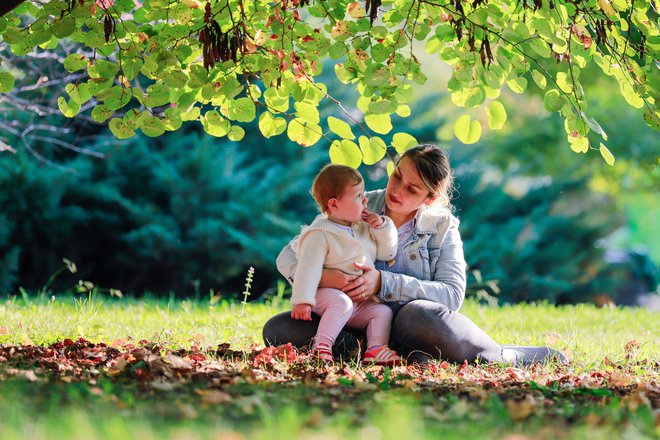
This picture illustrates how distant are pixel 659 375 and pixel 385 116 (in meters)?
1.82

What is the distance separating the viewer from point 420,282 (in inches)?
168

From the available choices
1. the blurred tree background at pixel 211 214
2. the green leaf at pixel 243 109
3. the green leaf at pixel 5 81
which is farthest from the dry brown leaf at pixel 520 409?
the blurred tree background at pixel 211 214

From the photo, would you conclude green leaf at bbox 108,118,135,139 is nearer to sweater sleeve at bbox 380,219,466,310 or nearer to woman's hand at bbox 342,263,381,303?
woman's hand at bbox 342,263,381,303

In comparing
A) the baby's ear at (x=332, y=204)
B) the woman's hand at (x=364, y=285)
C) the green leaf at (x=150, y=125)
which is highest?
the green leaf at (x=150, y=125)

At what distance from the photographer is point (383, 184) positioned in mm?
10719

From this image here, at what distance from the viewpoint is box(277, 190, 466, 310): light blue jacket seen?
173 inches

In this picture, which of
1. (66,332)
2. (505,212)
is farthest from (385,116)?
(505,212)

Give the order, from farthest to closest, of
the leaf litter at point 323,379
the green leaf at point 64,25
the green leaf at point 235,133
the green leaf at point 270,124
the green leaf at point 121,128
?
the green leaf at point 270,124, the green leaf at point 235,133, the green leaf at point 121,128, the green leaf at point 64,25, the leaf litter at point 323,379

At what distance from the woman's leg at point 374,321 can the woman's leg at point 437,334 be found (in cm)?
6

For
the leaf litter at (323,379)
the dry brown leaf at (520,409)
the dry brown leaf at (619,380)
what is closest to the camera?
the dry brown leaf at (520,409)

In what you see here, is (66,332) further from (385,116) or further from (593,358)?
(593,358)

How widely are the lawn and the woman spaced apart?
0.17m

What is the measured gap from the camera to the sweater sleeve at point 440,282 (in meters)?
4.21

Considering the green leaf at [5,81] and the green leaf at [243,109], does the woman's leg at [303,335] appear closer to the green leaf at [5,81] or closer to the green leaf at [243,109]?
the green leaf at [243,109]
